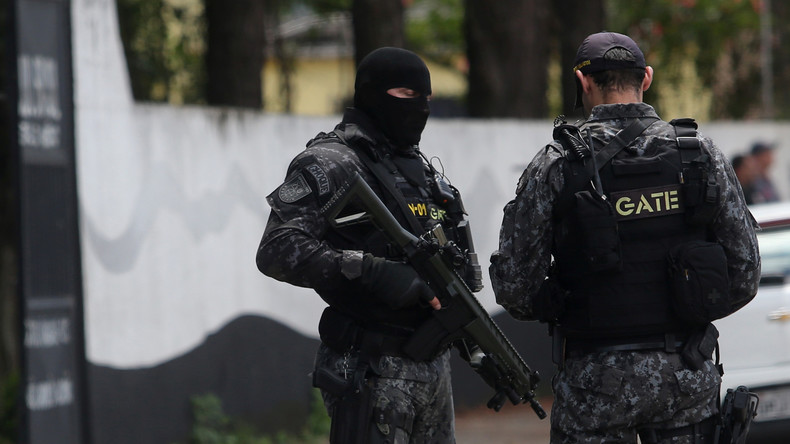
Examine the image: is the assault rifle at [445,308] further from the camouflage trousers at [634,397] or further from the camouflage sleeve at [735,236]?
the camouflage sleeve at [735,236]

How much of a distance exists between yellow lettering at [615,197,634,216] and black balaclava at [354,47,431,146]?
0.82 m

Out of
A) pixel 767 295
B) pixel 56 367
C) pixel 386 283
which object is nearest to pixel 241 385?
pixel 56 367

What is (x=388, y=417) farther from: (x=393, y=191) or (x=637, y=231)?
(x=637, y=231)

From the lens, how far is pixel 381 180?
3887 millimetres

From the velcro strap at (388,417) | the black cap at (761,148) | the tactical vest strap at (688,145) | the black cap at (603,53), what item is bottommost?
the velcro strap at (388,417)

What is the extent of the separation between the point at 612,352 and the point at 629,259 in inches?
11.6

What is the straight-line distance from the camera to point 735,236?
3.64m

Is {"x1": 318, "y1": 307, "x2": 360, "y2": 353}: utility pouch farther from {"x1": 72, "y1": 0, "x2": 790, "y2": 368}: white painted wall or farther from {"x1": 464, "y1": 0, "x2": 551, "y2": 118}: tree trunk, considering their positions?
{"x1": 464, "y1": 0, "x2": 551, "y2": 118}: tree trunk

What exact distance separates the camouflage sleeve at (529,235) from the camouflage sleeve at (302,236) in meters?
0.52

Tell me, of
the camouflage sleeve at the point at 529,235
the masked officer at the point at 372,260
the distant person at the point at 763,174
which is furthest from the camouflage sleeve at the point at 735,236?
the distant person at the point at 763,174

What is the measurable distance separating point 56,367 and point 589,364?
97.8 inches

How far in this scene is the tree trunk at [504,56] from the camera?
988cm

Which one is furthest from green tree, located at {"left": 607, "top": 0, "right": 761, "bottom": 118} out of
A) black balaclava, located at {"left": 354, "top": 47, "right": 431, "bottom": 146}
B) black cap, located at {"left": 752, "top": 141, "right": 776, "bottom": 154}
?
black balaclava, located at {"left": 354, "top": 47, "right": 431, "bottom": 146}

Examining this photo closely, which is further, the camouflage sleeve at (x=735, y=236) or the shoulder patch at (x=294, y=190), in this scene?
the shoulder patch at (x=294, y=190)
